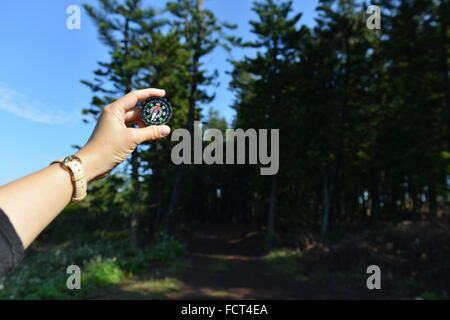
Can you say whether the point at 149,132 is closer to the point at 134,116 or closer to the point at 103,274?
the point at 134,116

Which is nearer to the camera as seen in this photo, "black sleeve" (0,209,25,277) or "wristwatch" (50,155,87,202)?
"black sleeve" (0,209,25,277)

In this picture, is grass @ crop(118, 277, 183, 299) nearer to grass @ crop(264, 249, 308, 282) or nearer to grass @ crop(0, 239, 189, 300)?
grass @ crop(0, 239, 189, 300)

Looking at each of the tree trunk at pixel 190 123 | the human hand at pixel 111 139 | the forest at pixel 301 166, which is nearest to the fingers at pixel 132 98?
the human hand at pixel 111 139

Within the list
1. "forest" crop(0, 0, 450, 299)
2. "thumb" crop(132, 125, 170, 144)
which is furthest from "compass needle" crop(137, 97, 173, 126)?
"forest" crop(0, 0, 450, 299)

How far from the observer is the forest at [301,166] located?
10.6m

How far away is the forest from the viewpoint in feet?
34.8

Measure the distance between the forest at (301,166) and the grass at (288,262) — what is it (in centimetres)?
12

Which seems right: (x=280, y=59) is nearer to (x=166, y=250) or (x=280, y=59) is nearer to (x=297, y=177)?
(x=297, y=177)

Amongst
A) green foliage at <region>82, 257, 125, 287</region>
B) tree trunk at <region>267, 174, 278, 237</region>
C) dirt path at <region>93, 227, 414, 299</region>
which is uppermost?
tree trunk at <region>267, 174, 278, 237</region>

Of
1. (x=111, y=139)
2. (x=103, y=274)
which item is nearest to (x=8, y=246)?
(x=111, y=139)

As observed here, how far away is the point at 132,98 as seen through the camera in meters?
1.83

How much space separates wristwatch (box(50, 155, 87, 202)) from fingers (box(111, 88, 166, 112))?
0.48m

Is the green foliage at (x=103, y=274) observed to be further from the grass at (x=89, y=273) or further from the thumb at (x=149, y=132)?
the thumb at (x=149, y=132)
